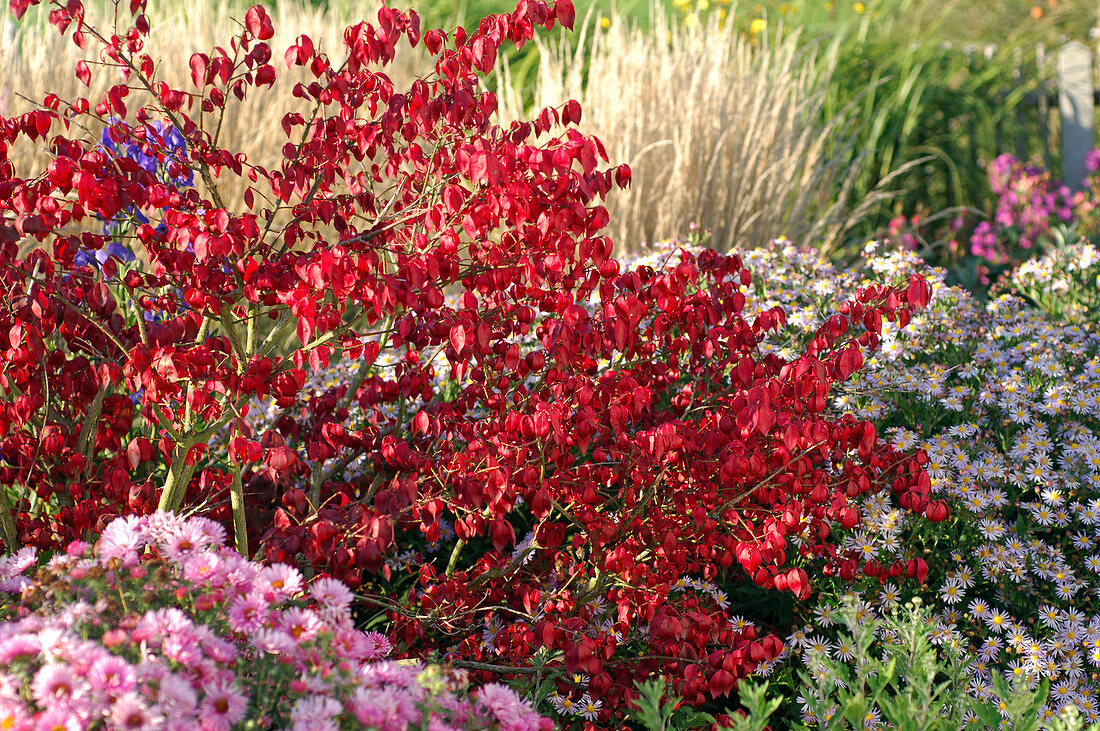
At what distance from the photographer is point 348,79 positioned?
228 cm

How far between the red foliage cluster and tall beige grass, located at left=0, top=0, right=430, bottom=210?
2.07 metres

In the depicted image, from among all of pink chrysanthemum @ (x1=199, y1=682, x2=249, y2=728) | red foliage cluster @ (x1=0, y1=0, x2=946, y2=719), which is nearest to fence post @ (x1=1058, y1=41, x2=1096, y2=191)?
red foliage cluster @ (x1=0, y1=0, x2=946, y2=719)

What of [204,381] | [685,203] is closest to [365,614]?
[204,381]

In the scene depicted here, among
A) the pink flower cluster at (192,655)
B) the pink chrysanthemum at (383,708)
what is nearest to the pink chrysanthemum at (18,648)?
the pink flower cluster at (192,655)

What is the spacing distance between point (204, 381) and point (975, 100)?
25.2 ft

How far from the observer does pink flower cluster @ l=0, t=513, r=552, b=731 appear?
124 centimetres

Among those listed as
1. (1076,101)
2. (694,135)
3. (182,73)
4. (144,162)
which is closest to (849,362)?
(144,162)

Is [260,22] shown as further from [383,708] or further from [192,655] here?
[383,708]

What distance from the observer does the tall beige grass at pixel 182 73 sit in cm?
469

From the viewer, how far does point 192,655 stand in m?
1.33

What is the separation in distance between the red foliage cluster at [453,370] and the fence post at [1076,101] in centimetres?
754

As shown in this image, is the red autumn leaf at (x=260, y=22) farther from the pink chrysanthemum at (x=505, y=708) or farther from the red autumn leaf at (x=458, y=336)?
the pink chrysanthemum at (x=505, y=708)

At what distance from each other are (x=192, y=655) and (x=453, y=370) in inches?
39.3

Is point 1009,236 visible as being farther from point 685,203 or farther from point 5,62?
point 5,62
